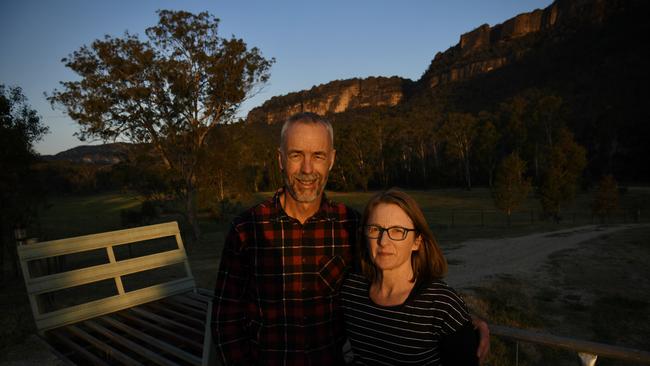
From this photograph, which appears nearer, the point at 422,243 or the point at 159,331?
the point at 422,243

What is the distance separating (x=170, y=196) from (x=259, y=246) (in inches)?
788

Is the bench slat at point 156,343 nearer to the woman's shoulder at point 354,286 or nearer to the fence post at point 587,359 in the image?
the woman's shoulder at point 354,286

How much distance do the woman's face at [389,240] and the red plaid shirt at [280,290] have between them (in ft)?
1.08

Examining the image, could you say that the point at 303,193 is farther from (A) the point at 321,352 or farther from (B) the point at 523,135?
(B) the point at 523,135

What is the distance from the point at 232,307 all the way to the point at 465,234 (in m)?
20.0

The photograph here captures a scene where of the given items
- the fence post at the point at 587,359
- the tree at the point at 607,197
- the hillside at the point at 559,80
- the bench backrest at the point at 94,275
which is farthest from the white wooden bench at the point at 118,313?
the tree at the point at 607,197

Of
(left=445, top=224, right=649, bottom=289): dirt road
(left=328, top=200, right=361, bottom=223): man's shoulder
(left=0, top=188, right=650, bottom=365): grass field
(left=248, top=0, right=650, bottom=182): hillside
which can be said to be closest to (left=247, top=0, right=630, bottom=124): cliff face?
(left=248, top=0, right=650, bottom=182): hillside

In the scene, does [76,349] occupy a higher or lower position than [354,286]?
lower

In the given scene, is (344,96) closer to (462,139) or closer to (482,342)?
(462,139)

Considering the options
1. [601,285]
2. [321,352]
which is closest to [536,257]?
[601,285]

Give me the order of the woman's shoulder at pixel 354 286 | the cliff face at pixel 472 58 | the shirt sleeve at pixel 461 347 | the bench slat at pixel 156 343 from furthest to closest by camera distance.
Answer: the cliff face at pixel 472 58 → the bench slat at pixel 156 343 → the woman's shoulder at pixel 354 286 → the shirt sleeve at pixel 461 347

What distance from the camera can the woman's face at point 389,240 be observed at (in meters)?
1.89

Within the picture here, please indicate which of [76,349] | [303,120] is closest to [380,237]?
[303,120]

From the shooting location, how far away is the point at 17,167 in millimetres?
12453
